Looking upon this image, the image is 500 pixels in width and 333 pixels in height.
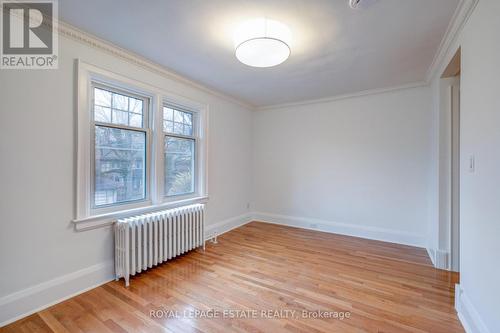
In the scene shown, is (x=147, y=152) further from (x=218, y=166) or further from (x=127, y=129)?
(x=218, y=166)

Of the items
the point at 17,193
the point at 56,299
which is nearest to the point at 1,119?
the point at 17,193

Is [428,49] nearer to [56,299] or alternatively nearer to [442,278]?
[442,278]

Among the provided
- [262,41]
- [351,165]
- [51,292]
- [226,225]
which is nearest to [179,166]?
[226,225]

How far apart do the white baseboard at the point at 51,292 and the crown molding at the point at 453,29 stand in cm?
397

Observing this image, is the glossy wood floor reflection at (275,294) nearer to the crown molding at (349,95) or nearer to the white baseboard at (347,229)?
the white baseboard at (347,229)

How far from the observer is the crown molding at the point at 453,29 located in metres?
1.70

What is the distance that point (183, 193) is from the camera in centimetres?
348

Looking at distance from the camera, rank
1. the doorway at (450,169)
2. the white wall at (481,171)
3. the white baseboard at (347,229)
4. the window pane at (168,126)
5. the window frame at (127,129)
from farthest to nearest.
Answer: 1. the white baseboard at (347,229)
2. the window pane at (168,126)
3. the doorway at (450,169)
4. the window frame at (127,129)
5. the white wall at (481,171)

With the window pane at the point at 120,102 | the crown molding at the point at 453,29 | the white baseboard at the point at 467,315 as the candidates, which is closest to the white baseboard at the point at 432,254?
the white baseboard at the point at 467,315

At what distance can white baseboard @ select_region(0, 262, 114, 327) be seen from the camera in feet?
5.86

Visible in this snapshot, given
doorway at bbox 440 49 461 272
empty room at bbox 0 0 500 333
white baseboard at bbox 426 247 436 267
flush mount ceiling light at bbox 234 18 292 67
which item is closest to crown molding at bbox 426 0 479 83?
empty room at bbox 0 0 500 333

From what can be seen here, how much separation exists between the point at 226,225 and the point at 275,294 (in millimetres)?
2118

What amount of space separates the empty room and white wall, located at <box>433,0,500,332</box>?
18 millimetres

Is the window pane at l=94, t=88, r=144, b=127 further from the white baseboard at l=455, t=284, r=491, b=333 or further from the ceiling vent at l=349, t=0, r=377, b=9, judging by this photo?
the white baseboard at l=455, t=284, r=491, b=333
